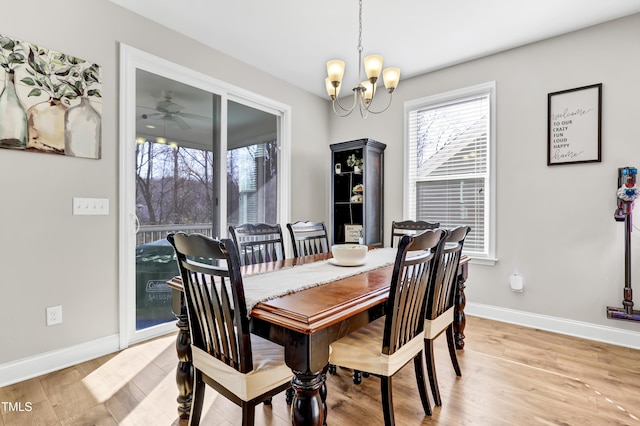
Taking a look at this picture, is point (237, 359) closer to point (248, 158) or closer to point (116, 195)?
point (116, 195)

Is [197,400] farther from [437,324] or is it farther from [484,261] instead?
[484,261]

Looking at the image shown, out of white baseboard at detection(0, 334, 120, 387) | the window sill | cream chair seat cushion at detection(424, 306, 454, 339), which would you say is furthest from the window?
white baseboard at detection(0, 334, 120, 387)

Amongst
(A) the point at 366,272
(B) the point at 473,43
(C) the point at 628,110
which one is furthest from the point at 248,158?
(C) the point at 628,110

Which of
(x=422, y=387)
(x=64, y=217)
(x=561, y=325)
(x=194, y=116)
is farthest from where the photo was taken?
(x=194, y=116)

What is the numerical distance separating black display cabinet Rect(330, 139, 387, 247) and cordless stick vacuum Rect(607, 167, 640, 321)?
2.20m

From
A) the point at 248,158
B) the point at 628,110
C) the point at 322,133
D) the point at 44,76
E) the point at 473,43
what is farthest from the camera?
the point at 322,133

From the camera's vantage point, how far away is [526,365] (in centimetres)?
223

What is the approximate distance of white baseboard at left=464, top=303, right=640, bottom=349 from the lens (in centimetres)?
256

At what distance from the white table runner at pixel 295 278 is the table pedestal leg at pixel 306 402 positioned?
12.9 inches

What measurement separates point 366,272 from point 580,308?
2.29m

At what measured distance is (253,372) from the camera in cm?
121

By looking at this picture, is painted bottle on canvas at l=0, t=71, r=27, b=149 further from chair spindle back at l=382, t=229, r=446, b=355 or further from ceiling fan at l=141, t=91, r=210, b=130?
chair spindle back at l=382, t=229, r=446, b=355

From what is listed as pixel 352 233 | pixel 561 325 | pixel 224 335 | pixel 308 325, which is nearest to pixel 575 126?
pixel 561 325

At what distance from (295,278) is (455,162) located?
2638mm
